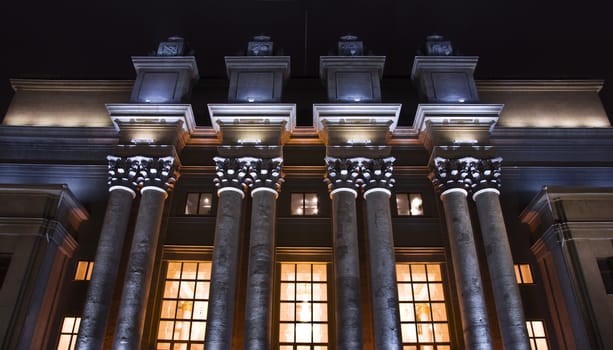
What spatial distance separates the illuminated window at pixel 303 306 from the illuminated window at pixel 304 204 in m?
2.93

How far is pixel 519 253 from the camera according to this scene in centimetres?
2558

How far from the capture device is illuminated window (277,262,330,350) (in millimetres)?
23406

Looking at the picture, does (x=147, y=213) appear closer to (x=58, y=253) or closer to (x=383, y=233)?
(x=58, y=253)

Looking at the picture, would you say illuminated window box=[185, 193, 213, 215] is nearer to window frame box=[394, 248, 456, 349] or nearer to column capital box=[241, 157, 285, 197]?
column capital box=[241, 157, 285, 197]

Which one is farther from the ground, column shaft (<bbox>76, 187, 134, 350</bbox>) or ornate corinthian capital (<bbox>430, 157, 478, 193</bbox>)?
ornate corinthian capital (<bbox>430, 157, 478, 193</bbox>)

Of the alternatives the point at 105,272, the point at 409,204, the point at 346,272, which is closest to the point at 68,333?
the point at 105,272

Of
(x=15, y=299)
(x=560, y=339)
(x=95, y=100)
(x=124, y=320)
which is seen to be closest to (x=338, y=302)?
(x=124, y=320)

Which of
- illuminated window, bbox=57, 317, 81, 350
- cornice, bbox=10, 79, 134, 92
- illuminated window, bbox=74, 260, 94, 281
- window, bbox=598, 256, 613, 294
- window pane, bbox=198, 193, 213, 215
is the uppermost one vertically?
cornice, bbox=10, 79, 134, 92

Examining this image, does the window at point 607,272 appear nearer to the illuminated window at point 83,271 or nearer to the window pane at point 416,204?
the window pane at point 416,204

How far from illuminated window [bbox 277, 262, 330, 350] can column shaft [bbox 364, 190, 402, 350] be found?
3.02m

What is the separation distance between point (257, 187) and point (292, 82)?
1000 cm

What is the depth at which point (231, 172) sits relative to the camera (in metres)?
25.2

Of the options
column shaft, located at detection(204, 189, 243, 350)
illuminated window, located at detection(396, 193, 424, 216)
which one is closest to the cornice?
column shaft, located at detection(204, 189, 243, 350)

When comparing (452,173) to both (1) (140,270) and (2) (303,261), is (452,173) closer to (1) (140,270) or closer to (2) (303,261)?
(2) (303,261)
